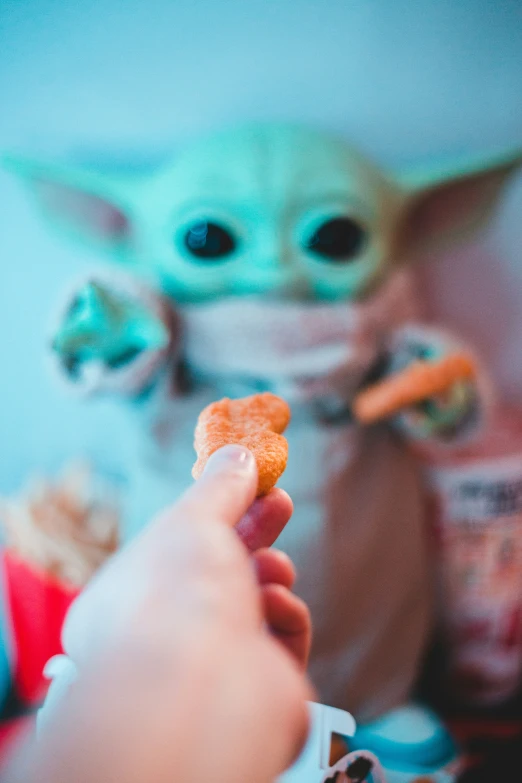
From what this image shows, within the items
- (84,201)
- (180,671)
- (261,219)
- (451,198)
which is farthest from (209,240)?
(180,671)

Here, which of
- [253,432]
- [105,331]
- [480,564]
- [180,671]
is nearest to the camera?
[180,671]

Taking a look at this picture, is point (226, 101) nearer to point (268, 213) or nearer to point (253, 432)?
point (268, 213)

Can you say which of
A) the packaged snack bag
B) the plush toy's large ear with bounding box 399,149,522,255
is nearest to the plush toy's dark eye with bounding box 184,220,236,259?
the plush toy's large ear with bounding box 399,149,522,255

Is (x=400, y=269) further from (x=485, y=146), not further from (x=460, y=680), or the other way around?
(x=460, y=680)

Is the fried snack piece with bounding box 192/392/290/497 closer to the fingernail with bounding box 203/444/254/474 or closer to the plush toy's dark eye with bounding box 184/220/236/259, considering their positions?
the fingernail with bounding box 203/444/254/474

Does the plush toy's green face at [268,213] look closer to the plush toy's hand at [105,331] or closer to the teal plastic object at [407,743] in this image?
the plush toy's hand at [105,331]
